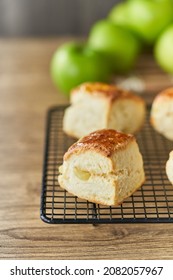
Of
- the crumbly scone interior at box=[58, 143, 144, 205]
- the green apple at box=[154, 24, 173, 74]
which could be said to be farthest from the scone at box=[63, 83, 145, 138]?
the green apple at box=[154, 24, 173, 74]

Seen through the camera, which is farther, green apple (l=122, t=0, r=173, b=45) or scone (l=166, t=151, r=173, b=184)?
green apple (l=122, t=0, r=173, b=45)

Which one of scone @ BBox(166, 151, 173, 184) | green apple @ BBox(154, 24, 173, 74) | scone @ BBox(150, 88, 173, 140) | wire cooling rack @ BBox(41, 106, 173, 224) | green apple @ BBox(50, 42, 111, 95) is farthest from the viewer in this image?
green apple @ BBox(154, 24, 173, 74)

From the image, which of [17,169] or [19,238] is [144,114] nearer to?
[17,169]

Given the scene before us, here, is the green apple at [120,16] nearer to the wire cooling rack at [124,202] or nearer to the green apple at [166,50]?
the green apple at [166,50]

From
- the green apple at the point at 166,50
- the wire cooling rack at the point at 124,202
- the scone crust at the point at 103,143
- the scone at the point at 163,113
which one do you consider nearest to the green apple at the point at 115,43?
the green apple at the point at 166,50

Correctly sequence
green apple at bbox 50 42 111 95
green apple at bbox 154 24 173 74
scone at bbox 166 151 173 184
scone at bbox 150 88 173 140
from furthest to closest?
green apple at bbox 154 24 173 74, green apple at bbox 50 42 111 95, scone at bbox 150 88 173 140, scone at bbox 166 151 173 184

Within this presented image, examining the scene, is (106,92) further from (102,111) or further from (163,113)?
(163,113)

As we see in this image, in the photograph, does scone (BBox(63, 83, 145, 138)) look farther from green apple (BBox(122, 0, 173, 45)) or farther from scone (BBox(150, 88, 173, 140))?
green apple (BBox(122, 0, 173, 45))
